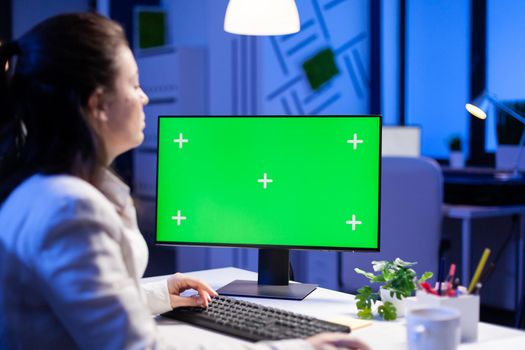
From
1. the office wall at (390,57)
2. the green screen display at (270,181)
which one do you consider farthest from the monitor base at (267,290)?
the office wall at (390,57)

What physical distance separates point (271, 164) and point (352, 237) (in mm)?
272

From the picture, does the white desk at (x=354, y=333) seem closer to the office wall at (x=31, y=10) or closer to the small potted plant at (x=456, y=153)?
the small potted plant at (x=456, y=153)

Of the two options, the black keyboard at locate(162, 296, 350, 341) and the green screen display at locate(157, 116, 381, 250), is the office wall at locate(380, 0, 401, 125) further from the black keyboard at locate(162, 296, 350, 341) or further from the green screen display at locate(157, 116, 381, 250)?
the black keyboard at locate(162, 296, 350, 341)

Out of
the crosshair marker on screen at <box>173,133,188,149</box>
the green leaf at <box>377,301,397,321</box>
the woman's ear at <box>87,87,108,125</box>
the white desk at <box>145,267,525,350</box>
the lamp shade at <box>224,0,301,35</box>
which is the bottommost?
the white desk at <box>145,267,525,350</box>

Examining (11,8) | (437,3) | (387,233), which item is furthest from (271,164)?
(11,8)

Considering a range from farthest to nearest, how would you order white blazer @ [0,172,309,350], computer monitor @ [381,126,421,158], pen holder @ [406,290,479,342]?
computer monitor @ [381,126,421,158], pen holder @ [406,290,479,342], white blazer @ [0,172,309,350]

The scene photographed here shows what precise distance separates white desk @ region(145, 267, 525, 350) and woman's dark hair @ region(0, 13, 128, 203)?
44cm

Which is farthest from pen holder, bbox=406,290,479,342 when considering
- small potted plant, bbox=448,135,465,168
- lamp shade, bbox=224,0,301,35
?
small potted plant, bbox=448,135,465,168

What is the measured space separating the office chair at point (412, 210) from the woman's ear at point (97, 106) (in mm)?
1873

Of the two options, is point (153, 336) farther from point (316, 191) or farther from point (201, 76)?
point (201, 76)

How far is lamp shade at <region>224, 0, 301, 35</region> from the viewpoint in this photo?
223cm

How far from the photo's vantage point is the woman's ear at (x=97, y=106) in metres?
1.14

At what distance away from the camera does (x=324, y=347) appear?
3.72ft

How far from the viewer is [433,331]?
1.19 m
